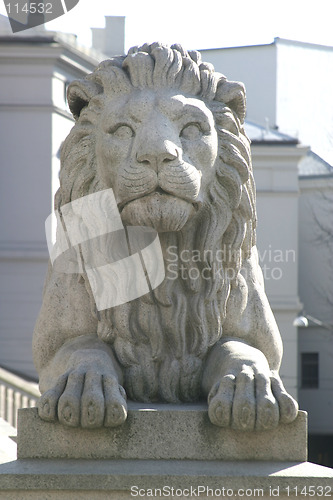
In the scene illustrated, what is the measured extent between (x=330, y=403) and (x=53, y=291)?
24289 millimetres

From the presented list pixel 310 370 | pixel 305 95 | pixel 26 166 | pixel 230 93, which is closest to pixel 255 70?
pixel 305 95

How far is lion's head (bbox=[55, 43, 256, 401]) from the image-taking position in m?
4.42

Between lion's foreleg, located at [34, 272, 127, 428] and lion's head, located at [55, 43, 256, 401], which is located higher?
lion's head, located at [55, 43, 256, 401]

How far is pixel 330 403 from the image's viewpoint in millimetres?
28172

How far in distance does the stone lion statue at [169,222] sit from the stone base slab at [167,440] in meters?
0.22

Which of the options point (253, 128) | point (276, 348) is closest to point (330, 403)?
point (253, 128)

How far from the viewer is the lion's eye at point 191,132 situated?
14.6ft

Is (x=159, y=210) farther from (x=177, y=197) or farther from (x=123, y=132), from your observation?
(x=123, y=132)

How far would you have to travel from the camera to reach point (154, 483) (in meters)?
3.97

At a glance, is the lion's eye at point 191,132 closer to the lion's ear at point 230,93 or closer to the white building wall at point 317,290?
the lion's ear at point 230,93

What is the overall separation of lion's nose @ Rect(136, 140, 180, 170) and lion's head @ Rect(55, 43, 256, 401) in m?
0.05

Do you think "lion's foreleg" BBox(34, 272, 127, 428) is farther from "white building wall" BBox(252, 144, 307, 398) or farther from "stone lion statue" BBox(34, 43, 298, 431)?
"white building wall" BBox(252, 144, 307, 398)

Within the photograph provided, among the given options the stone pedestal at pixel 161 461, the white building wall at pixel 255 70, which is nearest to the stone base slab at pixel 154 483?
the stone pedestal at pixel 161 461

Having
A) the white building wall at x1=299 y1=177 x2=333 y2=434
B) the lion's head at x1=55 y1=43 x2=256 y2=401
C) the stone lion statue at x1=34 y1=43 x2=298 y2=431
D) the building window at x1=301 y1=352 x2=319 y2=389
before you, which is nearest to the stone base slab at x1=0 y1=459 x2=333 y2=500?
the stone lion statue at x1=34 y1=43 x2=298 y2=431
